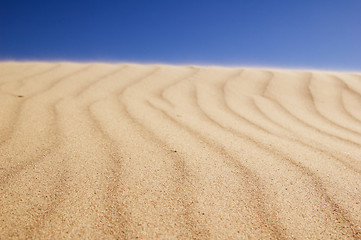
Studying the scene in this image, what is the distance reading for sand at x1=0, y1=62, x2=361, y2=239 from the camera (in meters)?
0.79

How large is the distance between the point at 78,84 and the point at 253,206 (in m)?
2.33

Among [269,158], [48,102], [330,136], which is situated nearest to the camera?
[269,158]

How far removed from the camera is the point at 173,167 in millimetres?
1124

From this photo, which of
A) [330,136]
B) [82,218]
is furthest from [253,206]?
[330,136]

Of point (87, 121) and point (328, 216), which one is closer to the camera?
point (328, 216)

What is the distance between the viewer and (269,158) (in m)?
1.25

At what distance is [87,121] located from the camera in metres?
1.68

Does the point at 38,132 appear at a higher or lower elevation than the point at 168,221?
lower

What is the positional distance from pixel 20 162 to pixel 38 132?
1.24 ft

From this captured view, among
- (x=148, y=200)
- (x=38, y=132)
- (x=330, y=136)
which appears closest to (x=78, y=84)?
(x=38, y=132)

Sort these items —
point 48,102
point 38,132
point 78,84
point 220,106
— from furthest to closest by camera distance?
point 78,84 → point 220,106 → point 48,102 → point 38,132

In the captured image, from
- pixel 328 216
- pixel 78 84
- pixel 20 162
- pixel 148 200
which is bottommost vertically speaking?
pixel 78 84

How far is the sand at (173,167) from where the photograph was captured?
79 centimetres

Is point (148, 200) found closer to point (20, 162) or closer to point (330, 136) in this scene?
point (20, 162)
